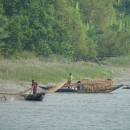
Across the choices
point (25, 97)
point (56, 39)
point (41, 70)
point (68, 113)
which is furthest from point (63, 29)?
point (68, 113)

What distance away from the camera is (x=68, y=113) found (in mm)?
44094

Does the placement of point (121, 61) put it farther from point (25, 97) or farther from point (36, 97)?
point (36, 97)

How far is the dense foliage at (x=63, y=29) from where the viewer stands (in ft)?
241

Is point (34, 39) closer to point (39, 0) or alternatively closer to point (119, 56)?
point (39, 0)

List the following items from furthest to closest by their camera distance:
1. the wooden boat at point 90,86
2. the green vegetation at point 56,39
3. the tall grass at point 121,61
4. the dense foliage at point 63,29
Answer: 1. the tall grass at point 121,61
2. the dense foliage at point 63,29
3. the green vegetation at point 56,39
4. the wooden boat at point 90,86

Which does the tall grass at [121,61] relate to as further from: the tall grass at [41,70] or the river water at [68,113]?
the river water at [68,113]

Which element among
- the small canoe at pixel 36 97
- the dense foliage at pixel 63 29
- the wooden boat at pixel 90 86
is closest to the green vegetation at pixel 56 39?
the dense foliage at pixel 63 29

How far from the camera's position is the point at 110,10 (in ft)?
357

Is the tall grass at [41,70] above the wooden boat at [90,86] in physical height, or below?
above

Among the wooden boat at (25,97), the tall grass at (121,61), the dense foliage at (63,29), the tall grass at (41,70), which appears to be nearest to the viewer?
the wooden boat at (25,97)

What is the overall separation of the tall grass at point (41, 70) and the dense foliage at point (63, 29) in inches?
129

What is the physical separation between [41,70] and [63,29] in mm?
18726

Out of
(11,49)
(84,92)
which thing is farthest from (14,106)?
(11,49)

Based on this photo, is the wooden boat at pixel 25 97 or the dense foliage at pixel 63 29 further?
the dense foliage at pixel 63 29
